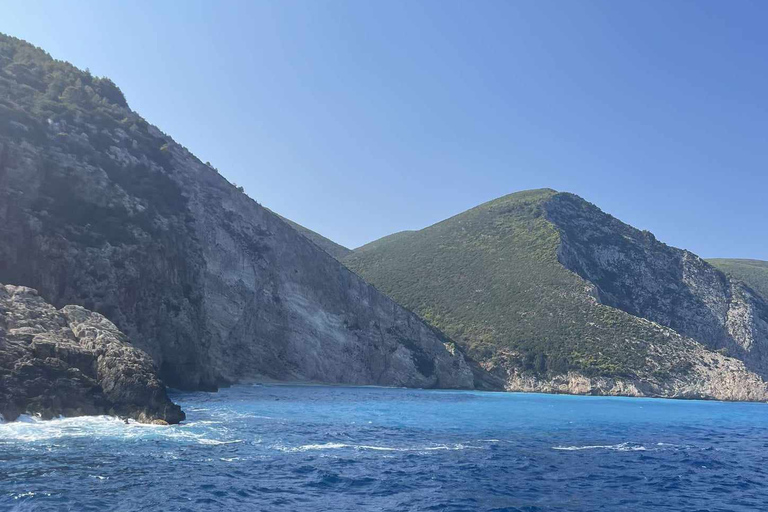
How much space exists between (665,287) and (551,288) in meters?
39.5

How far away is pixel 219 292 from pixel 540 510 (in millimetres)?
66701

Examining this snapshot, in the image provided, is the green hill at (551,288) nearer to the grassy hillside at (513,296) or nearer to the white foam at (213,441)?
the grassy hillside at (513,296)

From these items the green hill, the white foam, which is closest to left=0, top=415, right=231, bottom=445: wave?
the white foam

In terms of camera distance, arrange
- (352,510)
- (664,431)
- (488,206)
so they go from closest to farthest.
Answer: (352,510) → (664,431) → (488,206)

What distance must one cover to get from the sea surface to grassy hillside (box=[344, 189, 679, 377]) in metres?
62.9

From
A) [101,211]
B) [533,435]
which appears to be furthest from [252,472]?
[101,211]

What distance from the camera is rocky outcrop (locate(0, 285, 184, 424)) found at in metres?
29.8

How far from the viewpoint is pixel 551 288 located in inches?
4530

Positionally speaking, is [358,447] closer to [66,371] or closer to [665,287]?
[66,371]

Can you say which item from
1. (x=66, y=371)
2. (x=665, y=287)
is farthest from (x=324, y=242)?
(x=66, y=371)

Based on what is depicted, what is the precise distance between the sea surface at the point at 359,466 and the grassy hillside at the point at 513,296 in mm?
62882

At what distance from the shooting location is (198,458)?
76.0ft

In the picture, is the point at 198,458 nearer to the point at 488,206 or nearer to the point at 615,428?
the point at 615,428

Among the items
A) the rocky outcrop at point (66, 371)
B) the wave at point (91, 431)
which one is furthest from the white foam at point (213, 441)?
the rocky outcrop at point (66, 371)
